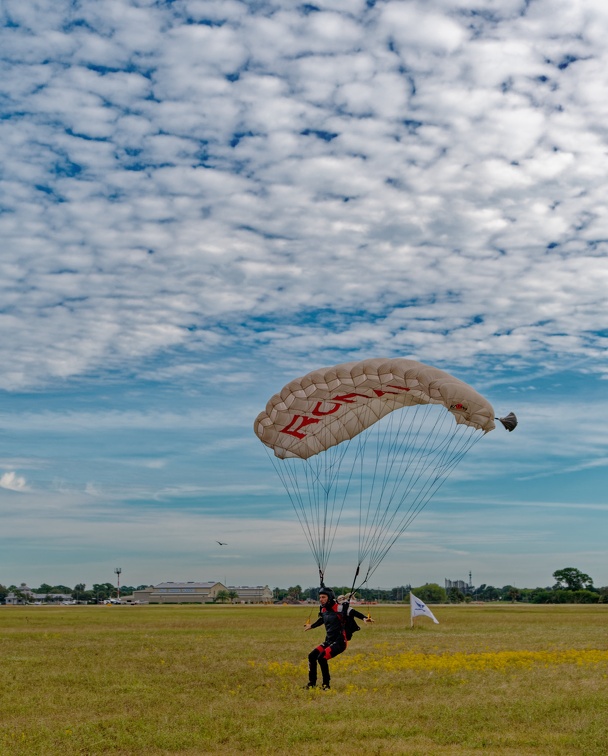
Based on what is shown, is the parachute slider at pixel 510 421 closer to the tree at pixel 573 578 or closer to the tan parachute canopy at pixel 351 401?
the tan parachute canopy at pixel 351 401

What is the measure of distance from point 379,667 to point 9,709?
982 cm

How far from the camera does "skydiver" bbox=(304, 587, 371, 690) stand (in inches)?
671

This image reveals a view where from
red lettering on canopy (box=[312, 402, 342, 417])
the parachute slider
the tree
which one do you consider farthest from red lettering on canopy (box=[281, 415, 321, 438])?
the tree

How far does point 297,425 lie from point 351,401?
2105mm

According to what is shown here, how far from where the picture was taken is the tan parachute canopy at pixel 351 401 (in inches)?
739

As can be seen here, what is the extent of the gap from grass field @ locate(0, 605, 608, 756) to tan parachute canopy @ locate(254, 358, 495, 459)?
6390 millimetres

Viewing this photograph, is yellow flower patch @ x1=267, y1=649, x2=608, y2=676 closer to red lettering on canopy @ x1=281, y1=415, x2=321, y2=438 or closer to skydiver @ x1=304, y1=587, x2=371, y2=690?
skydiver @ x1=304, y1=587, x2=371, y2=690

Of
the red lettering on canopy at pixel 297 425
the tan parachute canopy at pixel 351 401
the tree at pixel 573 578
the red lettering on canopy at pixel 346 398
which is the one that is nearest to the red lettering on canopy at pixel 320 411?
the tan parachute canopy at pixel 351 401

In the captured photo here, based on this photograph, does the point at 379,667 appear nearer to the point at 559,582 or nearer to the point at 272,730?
the point at 272,730

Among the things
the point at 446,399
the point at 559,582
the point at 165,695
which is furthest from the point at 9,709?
the point at 559,582

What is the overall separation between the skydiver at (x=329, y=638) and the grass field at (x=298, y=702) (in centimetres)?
66

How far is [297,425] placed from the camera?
72.8 feet

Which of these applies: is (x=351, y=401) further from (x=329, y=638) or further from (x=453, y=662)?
(x=453, y=662)

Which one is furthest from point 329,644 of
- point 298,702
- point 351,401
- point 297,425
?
point 297,425
